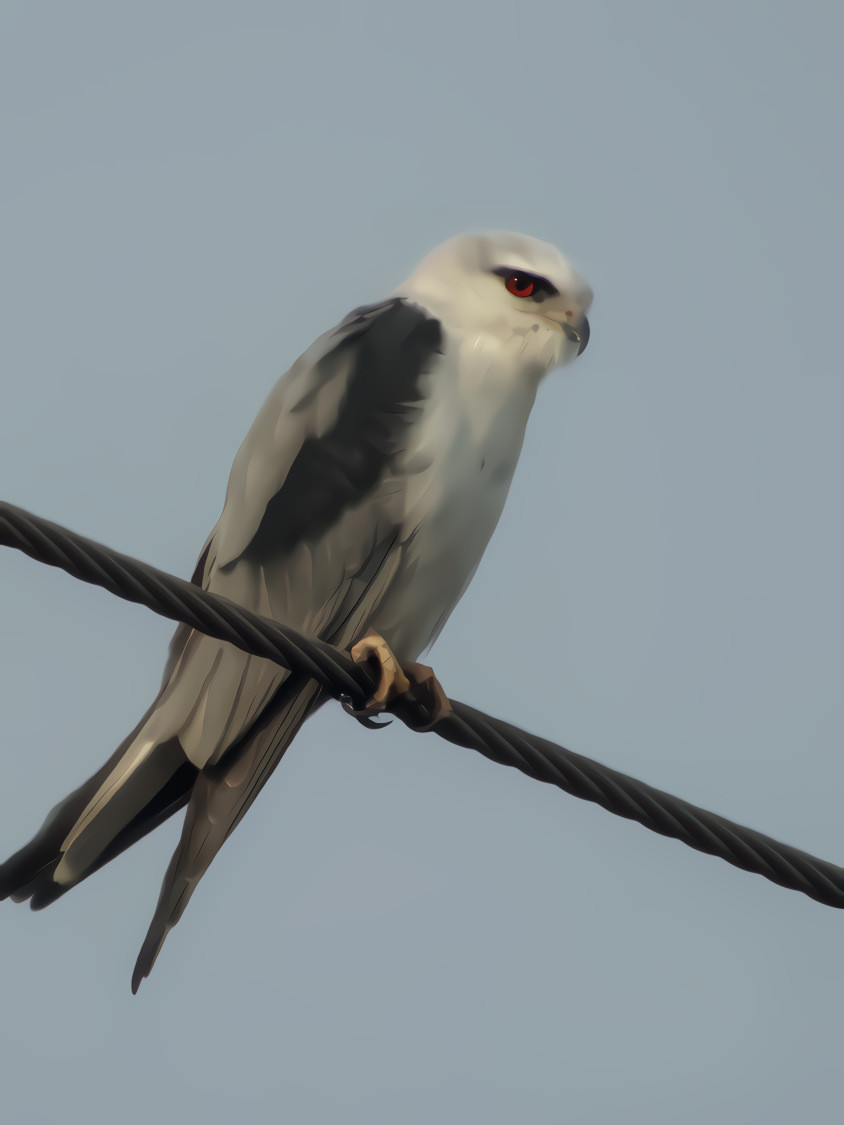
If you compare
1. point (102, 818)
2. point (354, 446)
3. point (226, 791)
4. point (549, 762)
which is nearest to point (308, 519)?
point (354, 446)

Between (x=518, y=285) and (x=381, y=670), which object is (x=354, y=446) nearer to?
(x=381, y=670)

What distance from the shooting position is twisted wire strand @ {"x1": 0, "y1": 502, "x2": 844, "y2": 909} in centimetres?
222

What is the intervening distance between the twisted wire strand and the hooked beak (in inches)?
69.2

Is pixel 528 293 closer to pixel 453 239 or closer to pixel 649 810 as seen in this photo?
pixel 453 239

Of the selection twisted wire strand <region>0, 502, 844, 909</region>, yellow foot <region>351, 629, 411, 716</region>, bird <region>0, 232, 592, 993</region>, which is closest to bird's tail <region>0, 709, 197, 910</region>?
bird <region>0, 232, 592, 993</region>

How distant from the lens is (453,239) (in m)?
4.21

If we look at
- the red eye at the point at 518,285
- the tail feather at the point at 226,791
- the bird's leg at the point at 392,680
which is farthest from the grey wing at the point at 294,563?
the red eye at the point at 518,285

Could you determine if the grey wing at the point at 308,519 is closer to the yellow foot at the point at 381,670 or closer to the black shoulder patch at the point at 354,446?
the black shoulder patch at the point at 354,446

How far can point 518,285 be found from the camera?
4.02 m

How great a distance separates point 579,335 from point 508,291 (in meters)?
0.28

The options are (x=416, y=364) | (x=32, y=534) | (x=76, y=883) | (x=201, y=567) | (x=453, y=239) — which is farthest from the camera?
(x=453, y=239)

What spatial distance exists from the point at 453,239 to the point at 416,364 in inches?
33.0

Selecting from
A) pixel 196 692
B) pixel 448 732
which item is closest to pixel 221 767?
pixel 196 692

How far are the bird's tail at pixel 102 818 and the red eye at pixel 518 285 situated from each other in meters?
1.78
